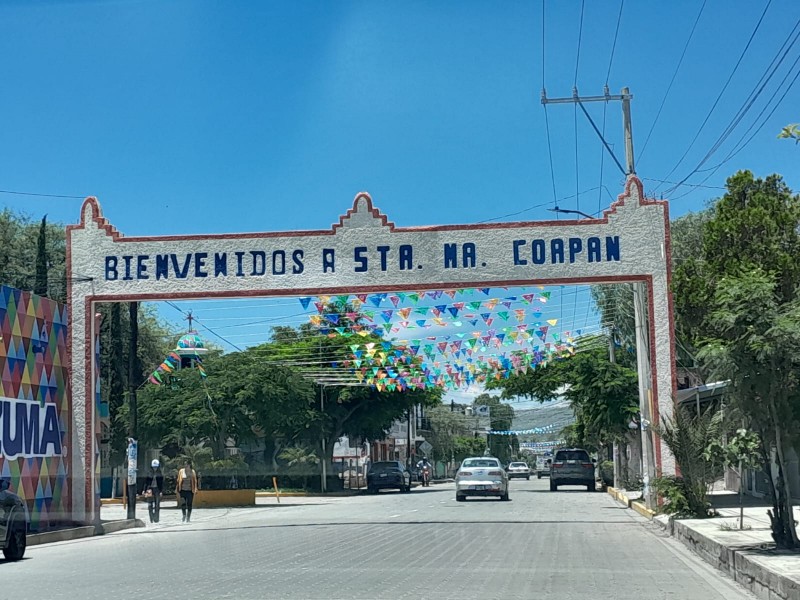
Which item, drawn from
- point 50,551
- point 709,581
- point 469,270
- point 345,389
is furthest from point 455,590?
point 345,389

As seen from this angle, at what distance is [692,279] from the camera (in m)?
25.7

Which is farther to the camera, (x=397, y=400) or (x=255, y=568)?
(x=397, y=400)

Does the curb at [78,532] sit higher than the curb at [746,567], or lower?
lower

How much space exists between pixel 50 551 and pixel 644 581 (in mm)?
11613

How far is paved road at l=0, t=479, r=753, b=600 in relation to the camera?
11516 mm

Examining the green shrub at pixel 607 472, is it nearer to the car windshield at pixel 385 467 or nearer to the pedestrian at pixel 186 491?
the car windshield at pixel 385 467

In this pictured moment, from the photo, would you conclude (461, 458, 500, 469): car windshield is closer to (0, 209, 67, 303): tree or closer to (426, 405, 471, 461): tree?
(0, 209, 67, 303): tree

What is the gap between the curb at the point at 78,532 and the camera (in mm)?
20766

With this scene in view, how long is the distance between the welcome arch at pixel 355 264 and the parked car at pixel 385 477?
2382 centimetres

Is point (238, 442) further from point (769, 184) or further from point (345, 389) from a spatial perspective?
point (769, 184)

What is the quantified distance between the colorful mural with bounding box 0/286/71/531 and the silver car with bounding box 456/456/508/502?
1563cm

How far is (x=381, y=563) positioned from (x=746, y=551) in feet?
16.8

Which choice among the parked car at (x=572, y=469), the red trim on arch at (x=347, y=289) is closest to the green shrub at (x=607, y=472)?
the parked car at (x=572, y=469)

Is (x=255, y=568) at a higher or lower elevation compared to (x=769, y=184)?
A: lower
